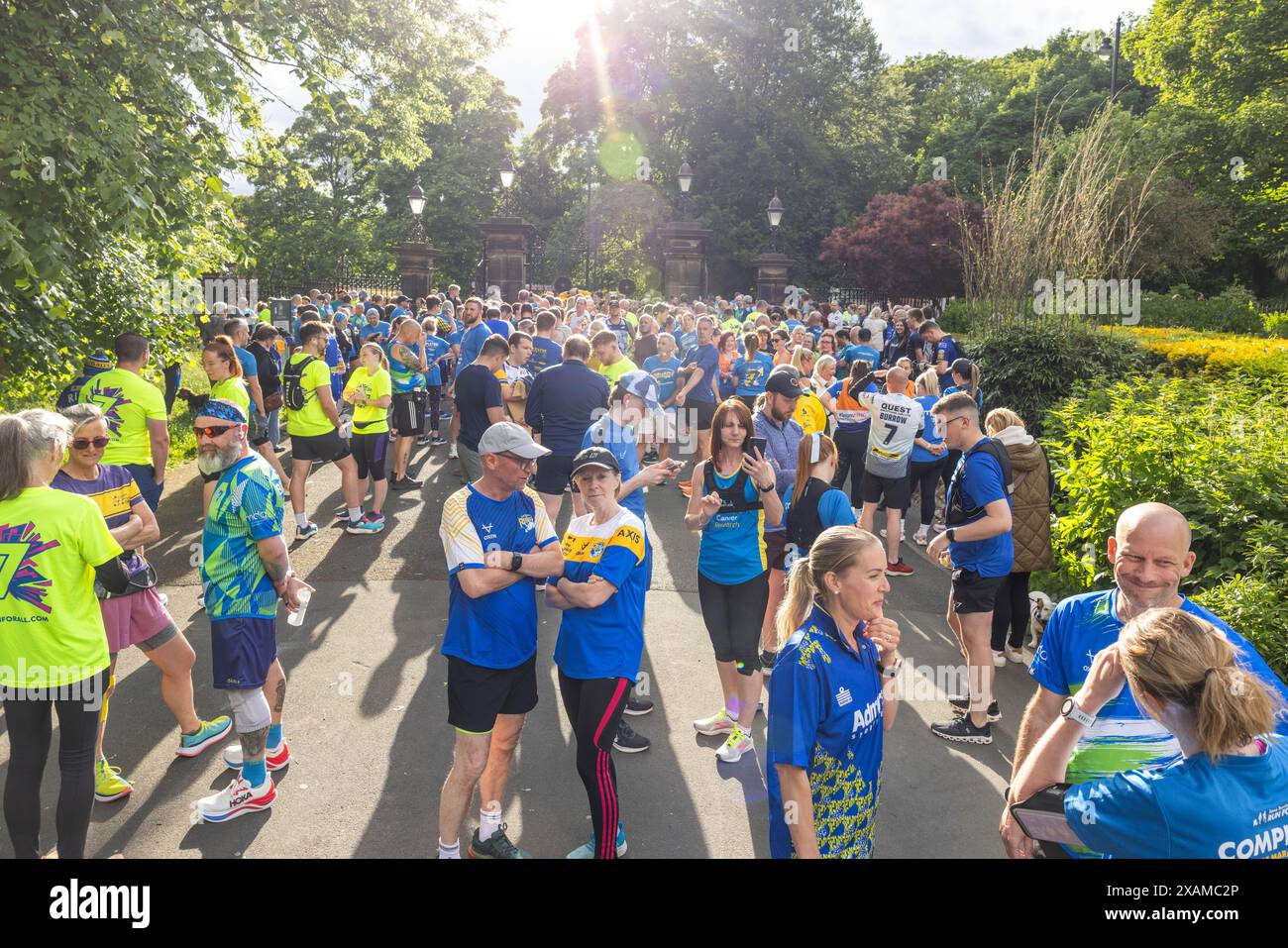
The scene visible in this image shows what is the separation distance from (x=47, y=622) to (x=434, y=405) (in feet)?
33.1

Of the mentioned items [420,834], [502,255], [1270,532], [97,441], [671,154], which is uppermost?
[671,154]

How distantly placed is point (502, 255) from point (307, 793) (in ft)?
70.3

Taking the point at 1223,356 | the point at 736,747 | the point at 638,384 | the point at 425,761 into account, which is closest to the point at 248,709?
the point at 425,761

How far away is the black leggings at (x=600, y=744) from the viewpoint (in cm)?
367

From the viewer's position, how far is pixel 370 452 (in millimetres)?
8914

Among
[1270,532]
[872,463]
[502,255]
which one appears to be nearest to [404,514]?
[872,463]

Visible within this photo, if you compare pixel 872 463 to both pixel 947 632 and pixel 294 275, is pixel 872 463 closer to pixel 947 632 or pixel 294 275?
pixel 947 632

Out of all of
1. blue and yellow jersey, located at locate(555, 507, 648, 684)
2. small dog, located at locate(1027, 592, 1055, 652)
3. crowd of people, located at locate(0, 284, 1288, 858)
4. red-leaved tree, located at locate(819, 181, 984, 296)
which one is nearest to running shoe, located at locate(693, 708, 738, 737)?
crowd of people, located at locate(0, 284, 1288, 858)

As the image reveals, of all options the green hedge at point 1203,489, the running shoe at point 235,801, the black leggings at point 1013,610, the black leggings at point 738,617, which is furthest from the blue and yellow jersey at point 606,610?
the black leggings at point 1013,610

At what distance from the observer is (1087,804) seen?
2186mm

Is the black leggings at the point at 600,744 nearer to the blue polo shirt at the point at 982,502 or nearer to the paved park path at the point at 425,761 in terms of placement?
the paved park path at the point at 425,761

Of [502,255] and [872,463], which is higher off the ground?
[502,255]

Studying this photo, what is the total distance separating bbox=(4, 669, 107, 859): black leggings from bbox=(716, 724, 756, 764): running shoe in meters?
3.05
